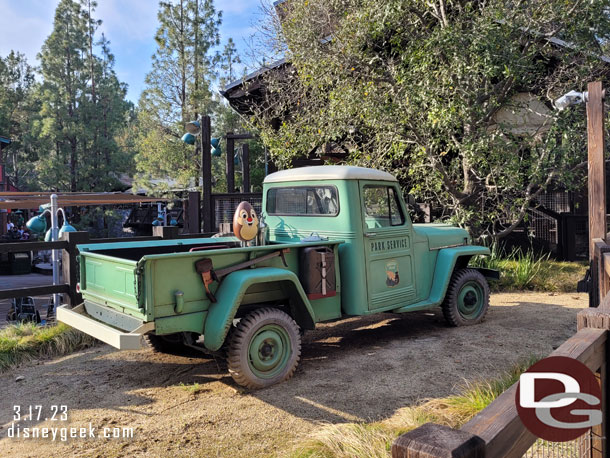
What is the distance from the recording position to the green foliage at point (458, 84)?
8.52m

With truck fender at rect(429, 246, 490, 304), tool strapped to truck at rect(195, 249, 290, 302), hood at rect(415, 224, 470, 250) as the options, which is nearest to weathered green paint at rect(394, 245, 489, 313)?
truck fender at rect(429, 246, 490, 304)

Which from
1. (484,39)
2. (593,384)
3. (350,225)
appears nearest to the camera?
(593,384)

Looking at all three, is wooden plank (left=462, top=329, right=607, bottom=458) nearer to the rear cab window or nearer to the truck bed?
the truck bed

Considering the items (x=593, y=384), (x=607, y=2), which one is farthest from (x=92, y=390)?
(x=607, y=2)

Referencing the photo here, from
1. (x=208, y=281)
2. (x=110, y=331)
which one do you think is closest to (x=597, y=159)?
(x=208, y=281)

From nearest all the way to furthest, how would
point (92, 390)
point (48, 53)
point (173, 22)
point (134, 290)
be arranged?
1. point (134, 290)
2. point (92, 390)
3. point (173, 22)
4. point (48, 53)

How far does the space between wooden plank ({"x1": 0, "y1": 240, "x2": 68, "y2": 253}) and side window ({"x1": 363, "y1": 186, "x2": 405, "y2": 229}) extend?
12.0 feet

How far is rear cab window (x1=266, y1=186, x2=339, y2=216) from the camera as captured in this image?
543 centimetres

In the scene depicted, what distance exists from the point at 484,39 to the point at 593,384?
7467 millimetres

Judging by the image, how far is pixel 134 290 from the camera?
4.01 meters

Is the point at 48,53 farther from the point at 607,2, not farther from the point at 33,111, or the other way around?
the point at 607,2

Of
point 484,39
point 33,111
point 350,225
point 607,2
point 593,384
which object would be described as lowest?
point 593,384

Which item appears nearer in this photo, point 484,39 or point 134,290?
point 134,290

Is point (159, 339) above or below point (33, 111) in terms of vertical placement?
below
